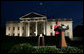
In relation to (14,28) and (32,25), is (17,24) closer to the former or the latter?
(14,28)

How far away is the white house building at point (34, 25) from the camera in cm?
4666

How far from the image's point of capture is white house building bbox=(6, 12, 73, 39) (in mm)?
46656

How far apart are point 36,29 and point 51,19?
6513 millimetres

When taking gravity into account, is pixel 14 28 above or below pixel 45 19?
below

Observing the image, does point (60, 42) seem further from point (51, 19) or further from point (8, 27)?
point (8, 27)

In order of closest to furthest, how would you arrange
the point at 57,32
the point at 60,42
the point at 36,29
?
the point at 60,42
the point at 57,32
the point at 36,29

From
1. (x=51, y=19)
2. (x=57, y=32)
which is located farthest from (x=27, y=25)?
(x=57, y=32)

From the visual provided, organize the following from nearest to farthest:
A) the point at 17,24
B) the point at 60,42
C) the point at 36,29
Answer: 1. the point at 60,42
2. the point at 36,29
3. the point at 17,24

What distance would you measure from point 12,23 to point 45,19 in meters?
12.8

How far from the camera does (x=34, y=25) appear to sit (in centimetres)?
4919

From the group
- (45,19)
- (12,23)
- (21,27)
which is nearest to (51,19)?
(45,19)

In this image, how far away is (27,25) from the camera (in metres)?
49.2

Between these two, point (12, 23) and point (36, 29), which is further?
point (12, 23)

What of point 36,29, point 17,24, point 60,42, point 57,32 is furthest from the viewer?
point 17,24
